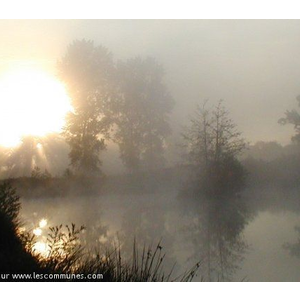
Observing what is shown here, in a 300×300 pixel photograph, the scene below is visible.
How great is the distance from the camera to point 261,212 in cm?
1261

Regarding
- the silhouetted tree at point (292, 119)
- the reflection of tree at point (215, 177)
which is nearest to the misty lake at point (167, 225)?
the reflection of tree at point (215, 177)

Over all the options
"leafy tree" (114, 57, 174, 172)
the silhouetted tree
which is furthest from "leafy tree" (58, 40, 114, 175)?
the silhouetted tree

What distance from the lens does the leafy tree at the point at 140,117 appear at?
13344 mm

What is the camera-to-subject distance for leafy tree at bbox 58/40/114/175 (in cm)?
1320

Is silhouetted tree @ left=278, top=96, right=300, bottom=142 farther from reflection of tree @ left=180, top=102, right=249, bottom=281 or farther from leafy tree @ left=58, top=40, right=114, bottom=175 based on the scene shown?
leafy tree @ left=58, top=40, right=114, bottom=175

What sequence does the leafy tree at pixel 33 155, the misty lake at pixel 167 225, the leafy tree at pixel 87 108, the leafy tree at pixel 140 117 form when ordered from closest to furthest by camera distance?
the misty lake at pixel 167 225
the leafy tree at pixel 33 155
the leafy tree at pixel 87 108
the leafy tree at pixel 140 117

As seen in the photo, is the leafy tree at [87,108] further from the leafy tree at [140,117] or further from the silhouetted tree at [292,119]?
the silhouetted tree at [292,119]

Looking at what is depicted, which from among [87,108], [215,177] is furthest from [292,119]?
[87,108]

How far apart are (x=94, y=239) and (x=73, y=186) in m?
6.00

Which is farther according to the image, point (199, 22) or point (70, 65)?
point (70, 65)

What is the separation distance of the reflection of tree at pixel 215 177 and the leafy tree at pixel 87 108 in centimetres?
320

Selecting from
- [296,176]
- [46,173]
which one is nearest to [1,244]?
[46,173]

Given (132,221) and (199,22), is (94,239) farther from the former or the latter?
(199,22)

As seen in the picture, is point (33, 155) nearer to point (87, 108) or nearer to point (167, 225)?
point (87, 108)
